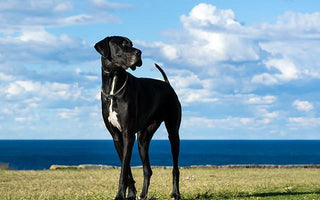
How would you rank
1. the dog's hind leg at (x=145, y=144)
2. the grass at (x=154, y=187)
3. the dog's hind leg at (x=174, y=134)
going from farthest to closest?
1. the grass at (x=154, y=187)
2. the dog's hind leg at (x=174, y=134)
3. the dog's hind leg at (x=145, y=144)

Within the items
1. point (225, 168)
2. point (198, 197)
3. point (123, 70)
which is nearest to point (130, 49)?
point (123, 70)

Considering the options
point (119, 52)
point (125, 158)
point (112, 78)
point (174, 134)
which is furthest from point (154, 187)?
point (119, 52)

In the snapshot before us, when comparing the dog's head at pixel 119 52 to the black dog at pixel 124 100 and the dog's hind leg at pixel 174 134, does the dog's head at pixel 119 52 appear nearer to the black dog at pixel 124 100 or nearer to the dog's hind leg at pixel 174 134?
the black dog at pixel 124 100

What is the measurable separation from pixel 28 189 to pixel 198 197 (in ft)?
23.6

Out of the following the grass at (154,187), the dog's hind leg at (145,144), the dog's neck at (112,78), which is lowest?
the grass at (154,187)

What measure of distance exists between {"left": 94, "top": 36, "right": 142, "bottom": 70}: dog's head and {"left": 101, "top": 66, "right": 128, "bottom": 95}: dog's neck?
0.58 ft

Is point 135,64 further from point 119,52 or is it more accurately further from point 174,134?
point 174,134

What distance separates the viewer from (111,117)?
10.4m

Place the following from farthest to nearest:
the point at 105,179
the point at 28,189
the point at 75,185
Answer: the point at 105,179 < the point at 75,185 < the point at 28,189

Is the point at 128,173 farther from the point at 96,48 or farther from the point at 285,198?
the point at 285,198

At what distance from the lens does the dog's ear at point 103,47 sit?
10.1 metres

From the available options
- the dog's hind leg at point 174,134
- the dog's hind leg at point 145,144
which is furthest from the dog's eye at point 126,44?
the dog's hind leg at point 174,134

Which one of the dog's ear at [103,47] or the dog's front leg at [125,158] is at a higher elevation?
the dog's ear at [103,47]

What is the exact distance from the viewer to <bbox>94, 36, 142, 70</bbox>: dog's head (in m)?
10.0
